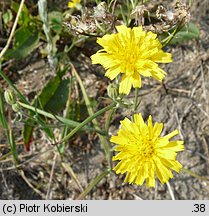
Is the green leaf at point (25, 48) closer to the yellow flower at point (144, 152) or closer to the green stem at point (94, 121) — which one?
the green stem at point (94, 121)

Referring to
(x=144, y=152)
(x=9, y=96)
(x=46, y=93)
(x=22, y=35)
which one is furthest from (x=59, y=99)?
(x=144, y=152)

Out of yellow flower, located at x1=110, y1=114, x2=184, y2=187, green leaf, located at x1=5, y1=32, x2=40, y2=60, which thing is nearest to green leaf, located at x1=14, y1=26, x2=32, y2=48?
green leaf, located at x1=5, y1=32, x2=40, y2=60

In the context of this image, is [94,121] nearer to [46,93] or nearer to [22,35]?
[46,93]

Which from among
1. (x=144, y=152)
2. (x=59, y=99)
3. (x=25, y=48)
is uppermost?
(x=25, y=48)

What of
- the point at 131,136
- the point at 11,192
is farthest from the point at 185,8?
the point at 11,192

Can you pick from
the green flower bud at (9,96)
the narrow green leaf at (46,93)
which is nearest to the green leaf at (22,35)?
the narrow green leaf at (46,93)
